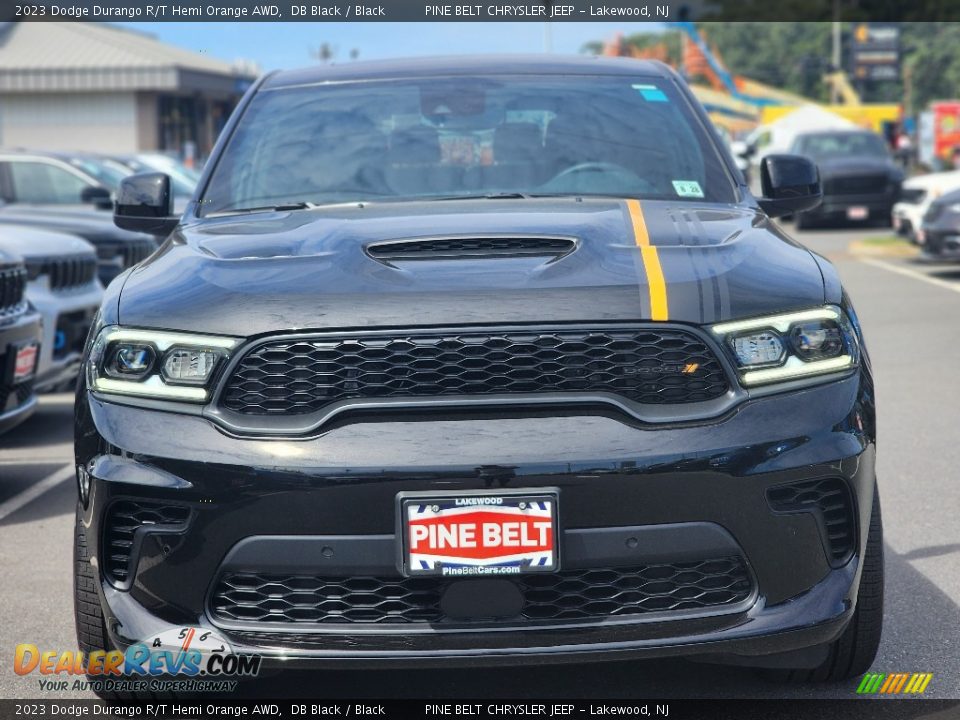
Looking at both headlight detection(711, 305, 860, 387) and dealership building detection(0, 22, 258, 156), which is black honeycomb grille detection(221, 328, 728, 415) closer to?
headlight detection(711, 305, 860, 387)

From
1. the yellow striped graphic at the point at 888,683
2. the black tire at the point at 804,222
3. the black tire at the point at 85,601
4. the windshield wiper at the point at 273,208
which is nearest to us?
the black tire at the point at 85,601

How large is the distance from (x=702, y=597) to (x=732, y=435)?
1.20 feet

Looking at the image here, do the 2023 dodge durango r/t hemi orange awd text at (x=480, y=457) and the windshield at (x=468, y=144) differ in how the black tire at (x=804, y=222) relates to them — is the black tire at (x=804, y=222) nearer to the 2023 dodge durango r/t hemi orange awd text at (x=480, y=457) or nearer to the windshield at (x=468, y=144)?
the windshield at (x=468, y=144)

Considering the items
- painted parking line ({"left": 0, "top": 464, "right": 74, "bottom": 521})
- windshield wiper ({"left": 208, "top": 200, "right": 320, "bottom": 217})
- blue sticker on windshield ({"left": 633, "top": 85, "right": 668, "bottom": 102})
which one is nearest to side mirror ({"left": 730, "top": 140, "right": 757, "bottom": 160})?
painted parking line ({"left": 0, "top": 464, "right": 74, "bottom": 521})

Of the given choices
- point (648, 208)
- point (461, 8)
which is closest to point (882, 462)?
point (648, 208)

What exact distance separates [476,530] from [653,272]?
74 cm

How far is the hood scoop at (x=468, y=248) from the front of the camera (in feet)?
11.4

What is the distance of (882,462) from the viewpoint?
6.78m

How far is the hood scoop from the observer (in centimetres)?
346

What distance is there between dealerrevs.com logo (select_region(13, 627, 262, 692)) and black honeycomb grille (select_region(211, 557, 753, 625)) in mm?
88

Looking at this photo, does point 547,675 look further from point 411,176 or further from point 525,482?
point 411,176

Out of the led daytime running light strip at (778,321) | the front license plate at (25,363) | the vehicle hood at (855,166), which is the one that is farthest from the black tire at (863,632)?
the vehicle hood at (855,166)

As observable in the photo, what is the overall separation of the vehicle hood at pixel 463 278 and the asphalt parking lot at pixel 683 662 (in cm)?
109

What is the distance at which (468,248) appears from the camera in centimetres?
352
